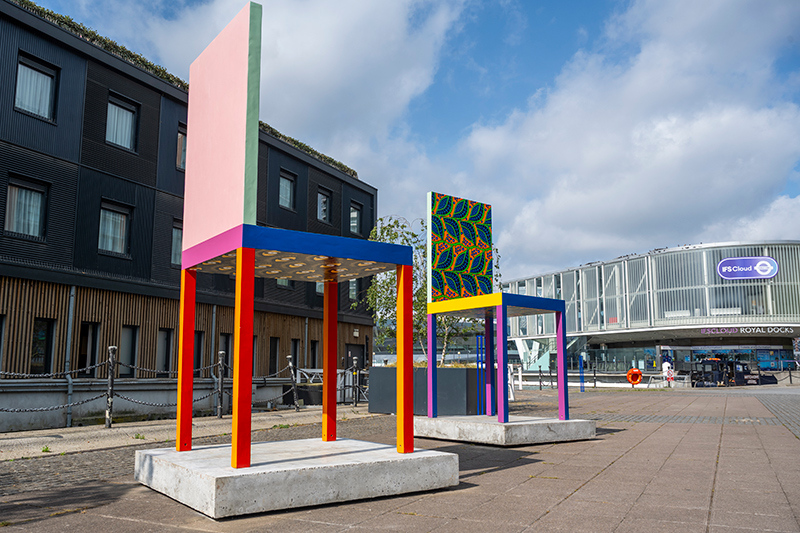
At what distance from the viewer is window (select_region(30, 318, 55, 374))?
53.9ft

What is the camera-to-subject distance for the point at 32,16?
16.6 metres

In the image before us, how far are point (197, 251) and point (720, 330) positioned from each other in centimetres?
5787

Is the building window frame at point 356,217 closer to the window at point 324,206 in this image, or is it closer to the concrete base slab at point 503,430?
the window at point 324,206

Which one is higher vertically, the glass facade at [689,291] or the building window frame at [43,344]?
the glass facade at [689,291]

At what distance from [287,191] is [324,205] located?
2849mm

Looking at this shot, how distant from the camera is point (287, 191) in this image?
27188 millimetres

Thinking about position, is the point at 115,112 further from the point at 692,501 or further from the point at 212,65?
the point at 692,501

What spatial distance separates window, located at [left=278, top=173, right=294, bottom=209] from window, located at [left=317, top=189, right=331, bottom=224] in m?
2.02

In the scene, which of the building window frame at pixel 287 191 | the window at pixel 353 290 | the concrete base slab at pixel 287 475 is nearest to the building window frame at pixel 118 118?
the building window frame at pixel 287 191

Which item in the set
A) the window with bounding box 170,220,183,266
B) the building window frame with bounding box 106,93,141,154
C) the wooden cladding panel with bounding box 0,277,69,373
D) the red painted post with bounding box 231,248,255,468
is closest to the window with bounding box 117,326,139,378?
the wooden cladding panel with bounding box 0,277,69,373

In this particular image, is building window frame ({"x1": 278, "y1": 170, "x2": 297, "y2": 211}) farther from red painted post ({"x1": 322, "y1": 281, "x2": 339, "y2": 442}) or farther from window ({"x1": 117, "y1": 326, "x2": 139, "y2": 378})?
red painted post ({"x1": 322, "y1": 281, "x2": 339, "y2": 442})

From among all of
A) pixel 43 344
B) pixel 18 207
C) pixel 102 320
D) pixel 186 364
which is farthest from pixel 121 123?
pixel 186 364

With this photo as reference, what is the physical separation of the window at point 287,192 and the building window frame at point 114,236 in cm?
778

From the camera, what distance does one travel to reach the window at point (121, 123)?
1925 centimetres
